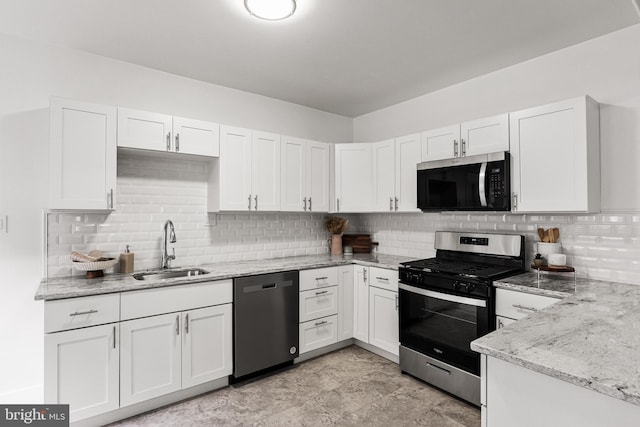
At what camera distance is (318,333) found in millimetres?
3342

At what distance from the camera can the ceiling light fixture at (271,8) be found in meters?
2.02

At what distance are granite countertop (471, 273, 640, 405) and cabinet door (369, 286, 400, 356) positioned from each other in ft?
5.05

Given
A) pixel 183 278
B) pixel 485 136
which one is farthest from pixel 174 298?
pixel 485 136

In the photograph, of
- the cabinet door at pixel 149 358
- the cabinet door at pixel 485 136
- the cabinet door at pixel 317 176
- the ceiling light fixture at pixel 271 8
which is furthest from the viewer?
the cabinet door at pixel 317 176

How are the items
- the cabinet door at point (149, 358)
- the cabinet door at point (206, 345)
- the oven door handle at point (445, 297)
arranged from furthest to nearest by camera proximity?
the cabinet door at point (206, 345)
the oven door handle at point (445, 297)
the cabinet door at point (149, 358)

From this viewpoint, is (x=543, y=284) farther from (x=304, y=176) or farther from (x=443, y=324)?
(x=304, y=176)

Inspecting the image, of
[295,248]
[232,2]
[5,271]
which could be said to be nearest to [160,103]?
[232,2]

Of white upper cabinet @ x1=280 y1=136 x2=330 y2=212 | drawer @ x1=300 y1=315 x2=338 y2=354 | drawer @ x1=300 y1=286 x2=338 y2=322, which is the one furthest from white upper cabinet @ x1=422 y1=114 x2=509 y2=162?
drawer @ x1=300 y1=315 x2=338 y2=354

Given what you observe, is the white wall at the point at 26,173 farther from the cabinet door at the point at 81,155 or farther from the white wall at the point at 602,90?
the white wall at the point at 602,90

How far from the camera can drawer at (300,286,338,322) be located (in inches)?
127

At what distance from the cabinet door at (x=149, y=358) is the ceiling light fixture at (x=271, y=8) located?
211cm

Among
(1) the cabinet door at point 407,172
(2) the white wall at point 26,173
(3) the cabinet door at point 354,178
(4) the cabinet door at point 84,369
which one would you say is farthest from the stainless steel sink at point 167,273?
(1) the cabinet door at point 407,172

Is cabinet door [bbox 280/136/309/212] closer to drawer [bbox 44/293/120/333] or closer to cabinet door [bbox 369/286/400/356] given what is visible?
cabinet door [bbox 369/286/400/356]

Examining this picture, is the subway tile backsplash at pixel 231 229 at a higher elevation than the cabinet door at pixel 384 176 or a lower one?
lower
